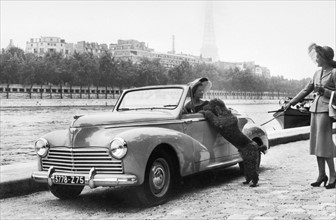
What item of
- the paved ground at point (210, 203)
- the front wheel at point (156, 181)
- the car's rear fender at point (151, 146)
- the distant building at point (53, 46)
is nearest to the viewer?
the paved ground at point (210, 203)

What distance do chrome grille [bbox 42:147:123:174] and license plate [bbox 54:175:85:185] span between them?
0.12 m

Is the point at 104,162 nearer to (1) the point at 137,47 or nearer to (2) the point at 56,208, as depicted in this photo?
(2) the point at 56,208

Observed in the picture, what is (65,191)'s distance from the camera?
21.7ft

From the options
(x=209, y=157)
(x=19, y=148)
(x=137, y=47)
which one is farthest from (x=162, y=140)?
(x=137, y=47)

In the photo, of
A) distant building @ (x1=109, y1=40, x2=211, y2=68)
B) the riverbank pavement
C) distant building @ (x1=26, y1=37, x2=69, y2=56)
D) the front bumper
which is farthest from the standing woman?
distant building @ (x1=109, y1=40, x2=211, y2=68)

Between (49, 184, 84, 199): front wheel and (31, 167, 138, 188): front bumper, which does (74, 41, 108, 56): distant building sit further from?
(31, 167, 138, 188): front bumper

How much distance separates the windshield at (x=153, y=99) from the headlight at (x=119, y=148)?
154 centimetres

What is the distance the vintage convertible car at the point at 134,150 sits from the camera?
5.70m

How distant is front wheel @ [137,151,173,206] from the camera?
5.89 m

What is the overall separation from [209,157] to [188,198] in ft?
3.31

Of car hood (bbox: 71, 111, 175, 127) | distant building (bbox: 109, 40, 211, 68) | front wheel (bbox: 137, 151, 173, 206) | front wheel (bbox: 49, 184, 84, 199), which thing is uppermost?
distant building (bbox: 109, 40, 211, 68)

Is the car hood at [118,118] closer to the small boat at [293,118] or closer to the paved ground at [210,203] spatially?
the paved ground at [210,203]

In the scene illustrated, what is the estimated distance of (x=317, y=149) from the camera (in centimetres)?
653

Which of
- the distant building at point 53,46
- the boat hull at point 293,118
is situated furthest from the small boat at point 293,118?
the distant building at point 53,46
